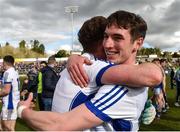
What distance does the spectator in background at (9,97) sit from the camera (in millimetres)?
9016

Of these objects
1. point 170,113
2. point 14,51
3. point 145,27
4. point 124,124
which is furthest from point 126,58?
point 14,51

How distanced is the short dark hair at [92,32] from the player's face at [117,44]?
137 millimetres

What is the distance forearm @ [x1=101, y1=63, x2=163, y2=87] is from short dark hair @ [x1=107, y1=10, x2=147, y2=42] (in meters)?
0.26

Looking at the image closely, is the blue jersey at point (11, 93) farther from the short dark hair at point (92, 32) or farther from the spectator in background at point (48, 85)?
the short dark hair at point (92, 32)

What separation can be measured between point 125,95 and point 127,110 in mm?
97

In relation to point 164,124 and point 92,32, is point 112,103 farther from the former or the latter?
point 164,124

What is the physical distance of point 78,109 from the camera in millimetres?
2291

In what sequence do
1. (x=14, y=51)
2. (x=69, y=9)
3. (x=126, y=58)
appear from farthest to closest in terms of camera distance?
(x=14, y=51), (x=69, y=9), (x=126, y=58)

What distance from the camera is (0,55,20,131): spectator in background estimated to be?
9.02 m

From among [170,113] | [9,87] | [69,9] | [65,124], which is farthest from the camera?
[69,9]

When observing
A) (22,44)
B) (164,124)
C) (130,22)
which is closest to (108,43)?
(130,22)

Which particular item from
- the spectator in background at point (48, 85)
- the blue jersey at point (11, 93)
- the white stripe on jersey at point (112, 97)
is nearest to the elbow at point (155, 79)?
the white stripe on jersey at point (112, 97)

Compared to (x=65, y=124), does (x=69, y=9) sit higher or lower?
higher

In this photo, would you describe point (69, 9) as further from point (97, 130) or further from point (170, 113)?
point (97, 130)
